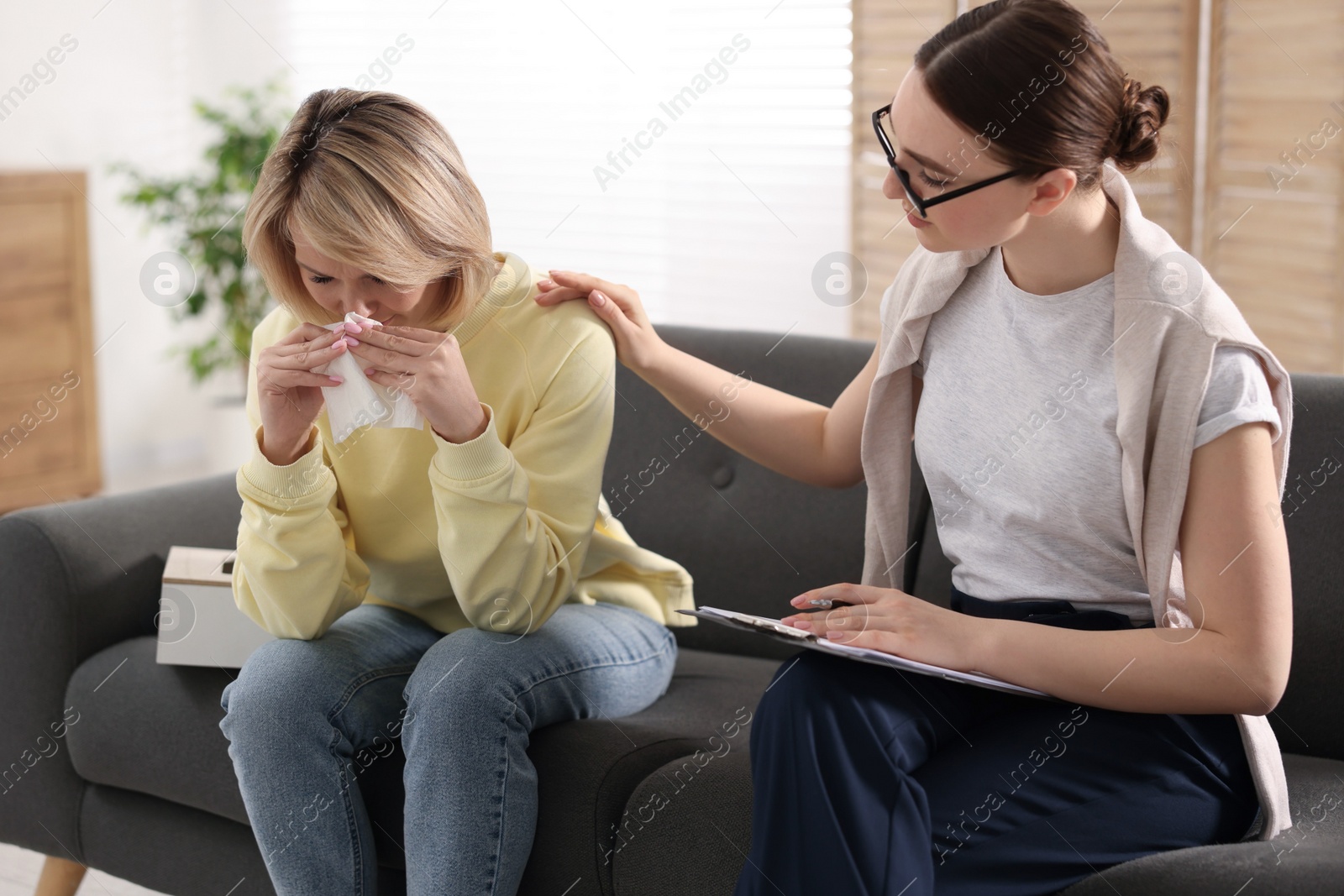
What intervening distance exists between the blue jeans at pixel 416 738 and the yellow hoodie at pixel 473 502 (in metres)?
0.07

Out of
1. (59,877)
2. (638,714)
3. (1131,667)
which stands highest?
(1131,667)

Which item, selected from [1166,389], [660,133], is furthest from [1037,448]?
[660,133]

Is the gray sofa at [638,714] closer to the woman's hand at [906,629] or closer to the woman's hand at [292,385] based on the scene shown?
the woman's hand at [906,629]

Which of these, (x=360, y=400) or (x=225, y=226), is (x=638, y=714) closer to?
(x=360, y=400)

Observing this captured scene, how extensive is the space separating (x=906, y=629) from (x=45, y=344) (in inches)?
136

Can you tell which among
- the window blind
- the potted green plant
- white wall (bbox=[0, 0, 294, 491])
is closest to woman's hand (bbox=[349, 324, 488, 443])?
the window blind

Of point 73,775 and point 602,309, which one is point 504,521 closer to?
point 602,309

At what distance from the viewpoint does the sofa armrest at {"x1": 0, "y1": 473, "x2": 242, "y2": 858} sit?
5.64 feet

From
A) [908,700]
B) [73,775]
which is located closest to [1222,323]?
[908,700]

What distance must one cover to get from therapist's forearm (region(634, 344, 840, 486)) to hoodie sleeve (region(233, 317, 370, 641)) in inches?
16.8

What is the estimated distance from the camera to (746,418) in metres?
1.59

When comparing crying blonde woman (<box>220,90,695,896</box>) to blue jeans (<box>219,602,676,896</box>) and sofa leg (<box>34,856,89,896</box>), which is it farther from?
sofa leg (<box>34,856,89,896</box>)

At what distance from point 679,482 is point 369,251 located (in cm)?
73

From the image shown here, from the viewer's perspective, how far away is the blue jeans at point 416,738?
4.27 ft
